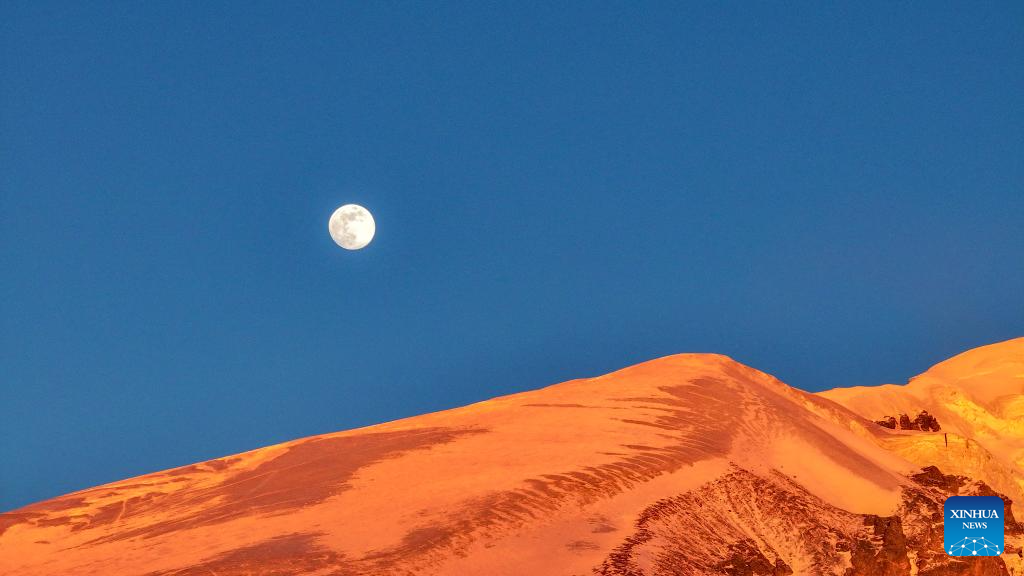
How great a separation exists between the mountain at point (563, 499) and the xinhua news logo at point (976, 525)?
829 centimetres

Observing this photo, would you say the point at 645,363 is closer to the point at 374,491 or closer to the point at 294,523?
the point at 374,491

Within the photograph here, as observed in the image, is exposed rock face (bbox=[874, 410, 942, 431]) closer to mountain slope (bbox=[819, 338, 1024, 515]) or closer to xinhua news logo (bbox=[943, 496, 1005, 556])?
mountain slope (bbox=[819, 338, 1024, 515])

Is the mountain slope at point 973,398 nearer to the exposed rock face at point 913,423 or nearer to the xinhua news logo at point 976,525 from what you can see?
the exposed rock face at point 913,423

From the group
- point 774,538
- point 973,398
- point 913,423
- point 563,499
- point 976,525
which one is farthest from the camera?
point 973,398

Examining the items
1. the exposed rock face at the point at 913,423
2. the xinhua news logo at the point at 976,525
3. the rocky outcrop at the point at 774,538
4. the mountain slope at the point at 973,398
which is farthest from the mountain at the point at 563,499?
the mountain slope at the point at 973,398

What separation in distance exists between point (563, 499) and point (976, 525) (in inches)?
532

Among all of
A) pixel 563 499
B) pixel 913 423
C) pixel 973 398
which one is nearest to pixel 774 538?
pixel 563 499

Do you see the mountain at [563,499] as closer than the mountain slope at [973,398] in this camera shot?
Yes

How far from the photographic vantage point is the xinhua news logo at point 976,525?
2338 cm

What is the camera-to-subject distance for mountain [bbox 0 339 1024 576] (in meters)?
29.0

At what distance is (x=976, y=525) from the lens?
77.0 ft

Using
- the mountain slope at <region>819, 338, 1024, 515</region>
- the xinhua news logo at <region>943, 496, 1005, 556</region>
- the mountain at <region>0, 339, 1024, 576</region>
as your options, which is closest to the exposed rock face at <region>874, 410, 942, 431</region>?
the mountain slope at <region>819, 338, 1024, 515</region>

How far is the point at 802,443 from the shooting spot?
1746 inches

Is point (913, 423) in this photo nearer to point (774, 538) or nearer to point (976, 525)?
point (774, 538)
